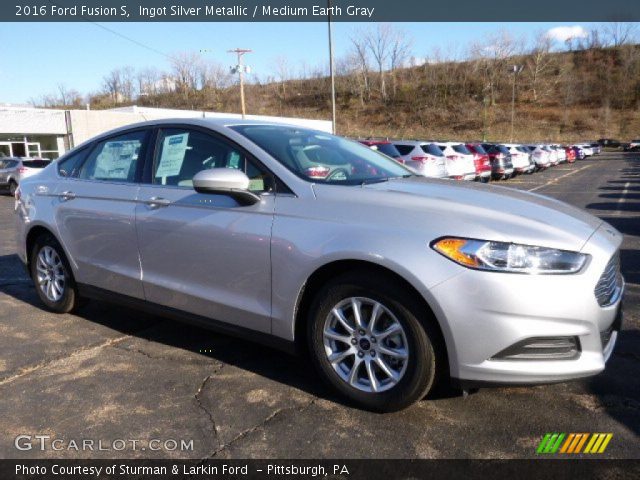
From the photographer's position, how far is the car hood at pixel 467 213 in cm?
259

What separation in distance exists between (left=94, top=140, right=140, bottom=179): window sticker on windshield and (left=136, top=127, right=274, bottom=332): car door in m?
0.27

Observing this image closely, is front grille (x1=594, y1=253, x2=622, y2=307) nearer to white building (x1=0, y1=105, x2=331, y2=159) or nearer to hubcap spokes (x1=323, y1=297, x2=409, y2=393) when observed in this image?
hubcap spokes (x1=323, y1=297, x2=409, y2=393)

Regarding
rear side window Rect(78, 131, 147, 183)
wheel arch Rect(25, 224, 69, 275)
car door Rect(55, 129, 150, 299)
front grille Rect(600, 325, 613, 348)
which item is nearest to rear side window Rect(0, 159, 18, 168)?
wheel arch Rect(25, 224, 69, 275)

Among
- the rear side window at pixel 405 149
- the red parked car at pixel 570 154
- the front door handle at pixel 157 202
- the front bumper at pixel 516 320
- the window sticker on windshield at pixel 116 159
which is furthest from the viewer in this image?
the red parked car at pixel 570 154

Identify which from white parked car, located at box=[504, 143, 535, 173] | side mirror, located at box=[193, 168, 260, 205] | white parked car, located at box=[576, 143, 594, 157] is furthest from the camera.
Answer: white parked car, located at box=[576, 143, 594, 157]

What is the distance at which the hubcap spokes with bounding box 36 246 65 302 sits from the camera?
465 cm

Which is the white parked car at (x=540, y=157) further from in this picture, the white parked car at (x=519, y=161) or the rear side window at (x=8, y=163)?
the rear side window at (x=8, y=163)

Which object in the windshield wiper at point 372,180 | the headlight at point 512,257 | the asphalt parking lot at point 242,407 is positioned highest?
the windshield wiper at point 372,180

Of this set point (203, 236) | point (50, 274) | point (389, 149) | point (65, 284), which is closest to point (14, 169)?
point (389, 149)

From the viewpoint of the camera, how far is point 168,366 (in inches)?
142

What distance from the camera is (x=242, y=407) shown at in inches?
119

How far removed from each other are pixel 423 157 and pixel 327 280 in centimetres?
1231

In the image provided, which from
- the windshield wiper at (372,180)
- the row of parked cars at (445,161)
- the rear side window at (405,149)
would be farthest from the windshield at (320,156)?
the rear side window at (405,149)

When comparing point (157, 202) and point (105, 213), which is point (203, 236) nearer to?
point (157, 202)
